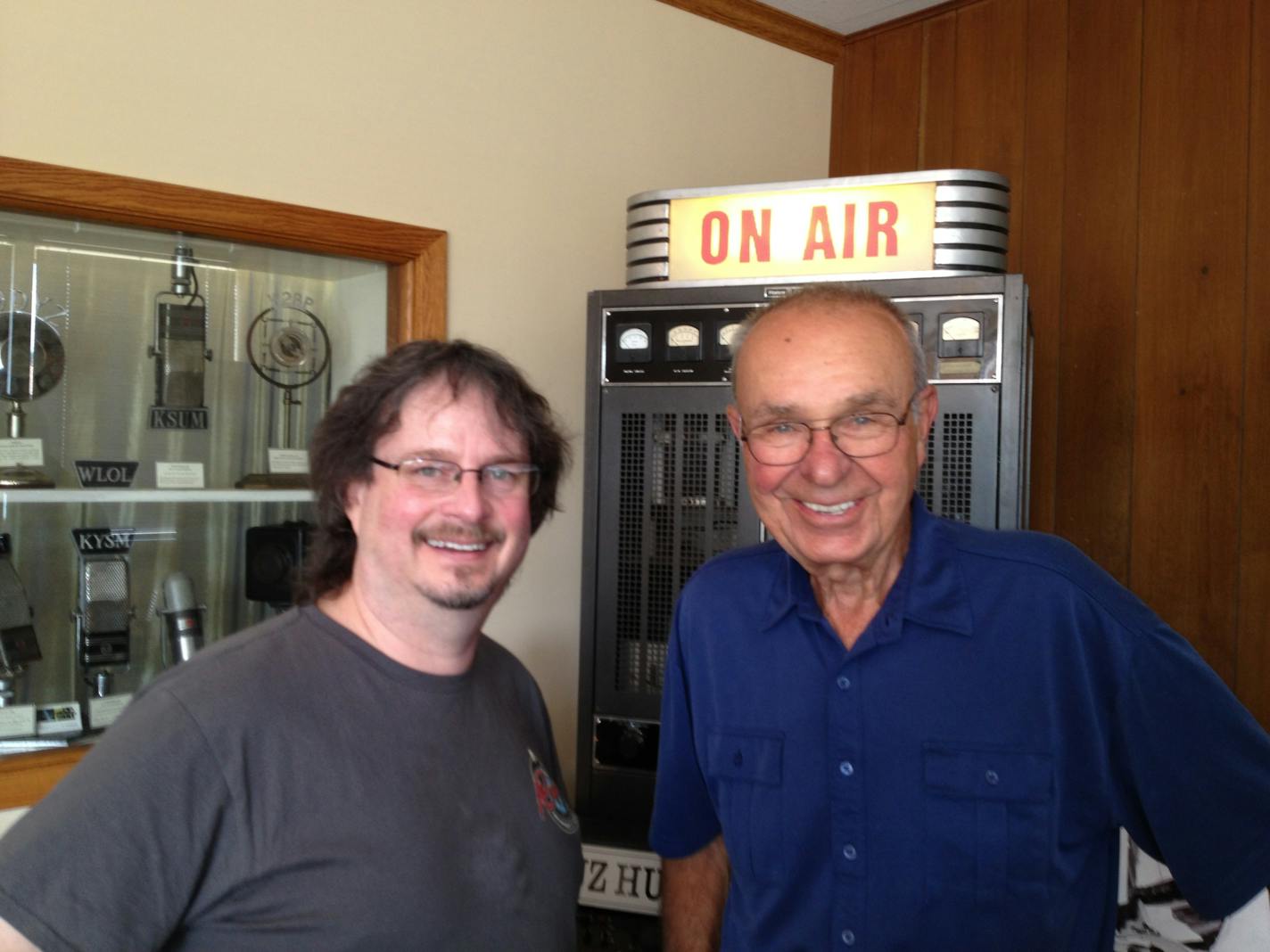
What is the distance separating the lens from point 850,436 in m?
1.26

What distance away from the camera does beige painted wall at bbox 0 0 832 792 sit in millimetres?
2014

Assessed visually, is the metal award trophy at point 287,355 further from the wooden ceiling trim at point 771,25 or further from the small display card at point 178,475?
the wooden ceiling trim at point 771,25

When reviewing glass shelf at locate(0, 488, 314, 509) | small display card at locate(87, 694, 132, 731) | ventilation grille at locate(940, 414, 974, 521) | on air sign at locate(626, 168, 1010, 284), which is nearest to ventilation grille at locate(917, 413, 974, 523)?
ventilation grille at locate(940, 414, 974, 521)

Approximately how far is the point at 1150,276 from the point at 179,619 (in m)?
2.17

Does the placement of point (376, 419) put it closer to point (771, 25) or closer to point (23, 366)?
point (23, 366)

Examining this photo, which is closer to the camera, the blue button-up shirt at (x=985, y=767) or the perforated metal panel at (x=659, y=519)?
the blue button-up shirt at (x=985, y=767)

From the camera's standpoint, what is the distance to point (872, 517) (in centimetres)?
125

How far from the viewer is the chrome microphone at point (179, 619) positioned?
Answer: 7.28ft

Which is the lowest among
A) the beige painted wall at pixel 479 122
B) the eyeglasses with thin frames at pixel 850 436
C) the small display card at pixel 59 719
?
the small display card at pixel 59 719

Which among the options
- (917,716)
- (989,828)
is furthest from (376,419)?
(989,828)

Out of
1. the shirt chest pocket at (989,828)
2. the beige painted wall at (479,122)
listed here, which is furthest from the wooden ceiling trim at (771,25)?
the shirt chest pocket at (989,828)

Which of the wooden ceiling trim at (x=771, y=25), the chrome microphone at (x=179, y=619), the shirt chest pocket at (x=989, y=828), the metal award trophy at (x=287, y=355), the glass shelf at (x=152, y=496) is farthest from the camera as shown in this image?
the wooden ceiling trim at (x=771, y=25)

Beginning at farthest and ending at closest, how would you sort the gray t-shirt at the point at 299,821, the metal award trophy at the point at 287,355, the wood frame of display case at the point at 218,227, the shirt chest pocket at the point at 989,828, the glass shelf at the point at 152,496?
1. the metal award trophy at the point at 287,355
2. the glass shelf at the point at 152,496
3. the wood frame of display case at the point at 218,227
4. the shirt chest pocket at the point at 989,828
5. the gray t-shirt at the point at 299,821

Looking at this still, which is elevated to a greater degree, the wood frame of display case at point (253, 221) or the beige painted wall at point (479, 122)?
the beige painted wall at point (479, 122)
